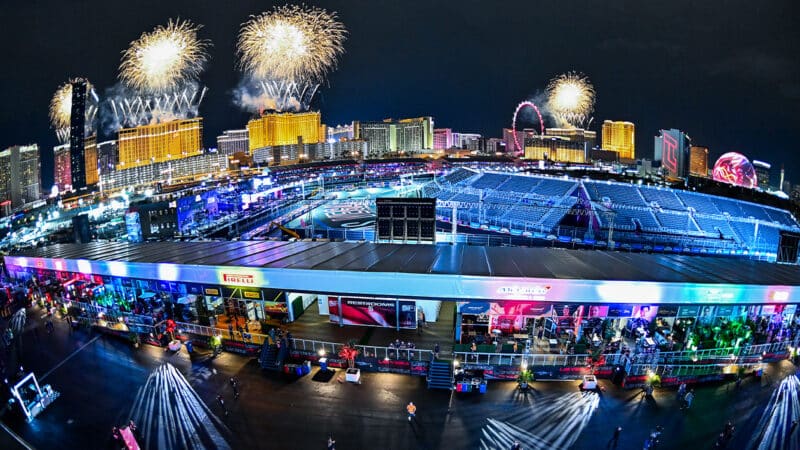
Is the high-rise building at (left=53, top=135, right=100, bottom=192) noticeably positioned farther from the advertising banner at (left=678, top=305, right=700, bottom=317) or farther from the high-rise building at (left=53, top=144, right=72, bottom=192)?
the advertising banner at (left=678, top=305, right=700, bottom=317)

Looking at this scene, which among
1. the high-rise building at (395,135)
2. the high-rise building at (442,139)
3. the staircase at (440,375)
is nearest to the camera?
the staircase at (440,375)

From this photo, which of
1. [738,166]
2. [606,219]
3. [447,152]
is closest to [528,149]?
[447,152]

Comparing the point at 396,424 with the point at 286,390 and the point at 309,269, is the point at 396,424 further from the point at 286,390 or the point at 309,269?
the point at 309,269

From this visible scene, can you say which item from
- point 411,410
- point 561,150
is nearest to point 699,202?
point 411,410

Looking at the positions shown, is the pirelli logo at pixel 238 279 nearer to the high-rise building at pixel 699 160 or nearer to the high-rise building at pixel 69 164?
the high-rise building at pixel 699 160

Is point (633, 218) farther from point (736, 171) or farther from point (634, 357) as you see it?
point (634, 357)

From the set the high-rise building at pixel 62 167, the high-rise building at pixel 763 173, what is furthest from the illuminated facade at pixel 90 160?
the high-rise building at pixel 763 173

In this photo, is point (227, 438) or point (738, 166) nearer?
point (227, 438)
